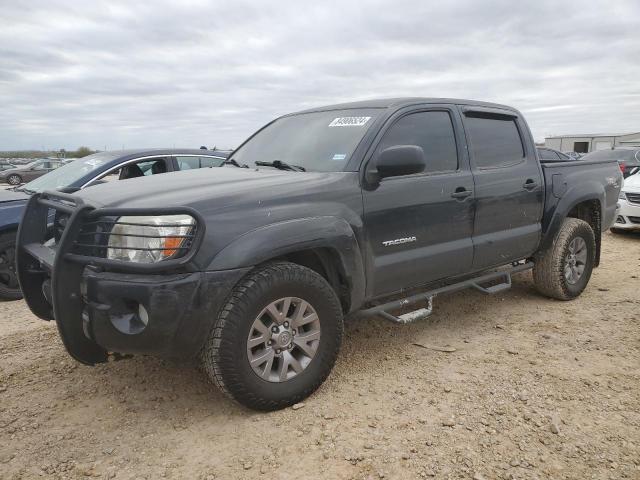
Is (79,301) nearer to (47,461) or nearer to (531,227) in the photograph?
(47,461)

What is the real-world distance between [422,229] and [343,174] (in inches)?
29.0

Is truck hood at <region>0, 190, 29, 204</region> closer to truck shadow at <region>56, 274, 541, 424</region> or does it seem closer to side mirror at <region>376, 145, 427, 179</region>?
truck shadow at <region>56, 274, 541, 424</region>

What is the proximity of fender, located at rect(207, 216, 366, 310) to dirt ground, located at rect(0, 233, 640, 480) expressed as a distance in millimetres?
722

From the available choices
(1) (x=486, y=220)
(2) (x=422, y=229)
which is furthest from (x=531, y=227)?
(2) (x=422, y=229)

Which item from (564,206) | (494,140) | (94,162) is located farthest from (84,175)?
(564,206)

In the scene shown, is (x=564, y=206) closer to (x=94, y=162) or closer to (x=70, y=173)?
(x=94, y=162)

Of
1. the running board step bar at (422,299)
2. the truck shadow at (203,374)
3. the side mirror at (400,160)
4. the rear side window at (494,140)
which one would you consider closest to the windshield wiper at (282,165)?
the side mirror at (400,160)

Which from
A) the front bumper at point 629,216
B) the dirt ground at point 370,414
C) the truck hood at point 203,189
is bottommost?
the dirt ground at point 370,414

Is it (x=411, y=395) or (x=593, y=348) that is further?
(x=593, y=348)

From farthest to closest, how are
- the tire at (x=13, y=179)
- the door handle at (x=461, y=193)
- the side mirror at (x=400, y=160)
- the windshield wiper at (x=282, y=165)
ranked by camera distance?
the tire at (x=13, y=179), the door handle at (x=461, y=193), the windshield wiper at (x=282, y=165), the side mirror at (x=400, y=160)

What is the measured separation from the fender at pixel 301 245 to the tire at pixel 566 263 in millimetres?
2395

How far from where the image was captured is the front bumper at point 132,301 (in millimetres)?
2564

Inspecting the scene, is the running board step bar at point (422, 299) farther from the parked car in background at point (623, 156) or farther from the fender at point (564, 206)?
the parked car in background at point (623, 156)

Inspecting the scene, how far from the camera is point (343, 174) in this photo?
3.34 metres
